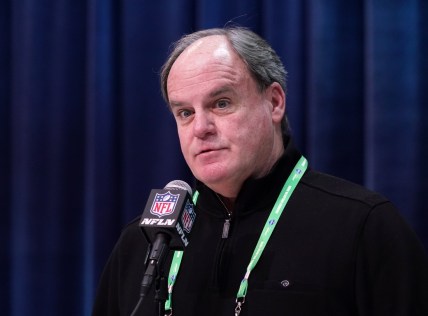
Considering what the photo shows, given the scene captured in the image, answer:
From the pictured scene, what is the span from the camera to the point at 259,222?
1541mm

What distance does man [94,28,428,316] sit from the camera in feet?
4.50

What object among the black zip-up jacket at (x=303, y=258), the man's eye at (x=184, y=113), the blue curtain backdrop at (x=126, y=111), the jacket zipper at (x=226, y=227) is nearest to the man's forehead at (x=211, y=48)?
the man's eye at (x=184, y=113)

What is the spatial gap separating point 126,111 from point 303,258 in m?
1.07

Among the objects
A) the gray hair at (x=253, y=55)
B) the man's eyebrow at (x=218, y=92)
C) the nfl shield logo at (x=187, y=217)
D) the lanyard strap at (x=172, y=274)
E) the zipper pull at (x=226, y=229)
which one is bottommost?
the lanyard strap at (x=172, y=274)

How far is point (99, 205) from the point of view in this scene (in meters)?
2.28

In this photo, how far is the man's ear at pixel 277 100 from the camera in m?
1.65

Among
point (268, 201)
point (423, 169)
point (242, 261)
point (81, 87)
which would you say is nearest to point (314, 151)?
point (423, 169)

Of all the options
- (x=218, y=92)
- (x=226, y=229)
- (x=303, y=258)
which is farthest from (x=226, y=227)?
(x=218, y=92)

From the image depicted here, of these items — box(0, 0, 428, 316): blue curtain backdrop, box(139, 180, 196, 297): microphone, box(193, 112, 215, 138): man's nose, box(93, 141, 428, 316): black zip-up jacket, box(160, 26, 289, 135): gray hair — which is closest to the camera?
box(139, 180, 196, 297): microphone

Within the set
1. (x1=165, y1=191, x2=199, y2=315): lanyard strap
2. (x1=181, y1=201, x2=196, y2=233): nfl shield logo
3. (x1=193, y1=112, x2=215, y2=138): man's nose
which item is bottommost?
(x1=165, y1=191, x2=199, y2=315): lanyard strap

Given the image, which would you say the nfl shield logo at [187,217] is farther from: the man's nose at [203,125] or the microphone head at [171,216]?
the man's nose at [203,125]

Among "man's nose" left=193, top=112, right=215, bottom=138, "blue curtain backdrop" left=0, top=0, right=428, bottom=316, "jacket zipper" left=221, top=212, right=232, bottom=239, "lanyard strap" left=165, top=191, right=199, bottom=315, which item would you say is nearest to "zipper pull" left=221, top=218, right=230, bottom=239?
"jacket zipper" left=221, top=212, right=232, bottom=239

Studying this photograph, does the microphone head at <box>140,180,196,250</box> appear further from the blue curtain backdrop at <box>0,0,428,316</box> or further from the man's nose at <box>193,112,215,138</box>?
the blue curtain backdrop at <box>0,0,428,316</box>

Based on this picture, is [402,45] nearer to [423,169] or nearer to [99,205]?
[423,169]
